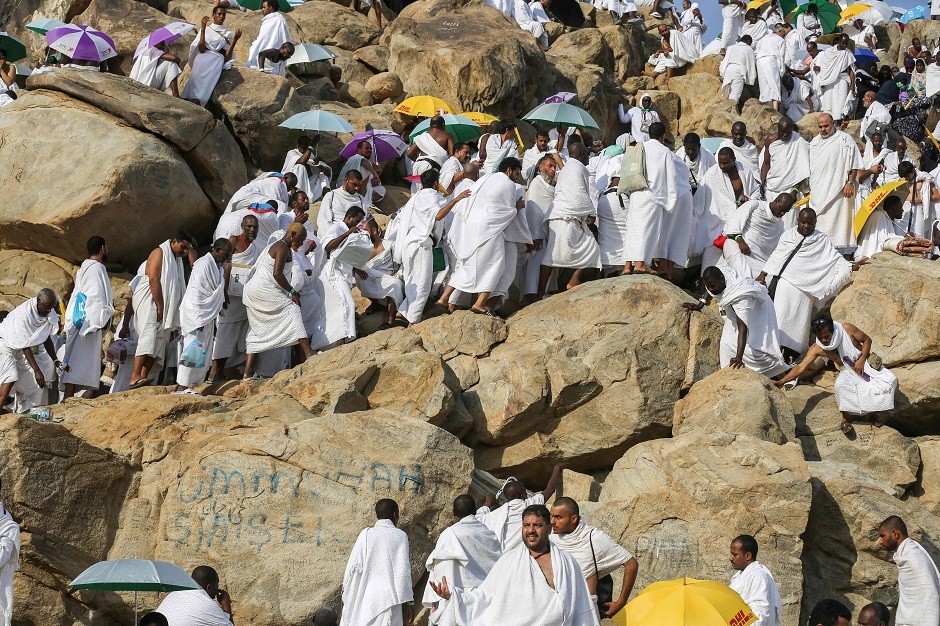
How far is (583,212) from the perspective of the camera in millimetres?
13367

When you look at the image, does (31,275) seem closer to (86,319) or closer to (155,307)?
(86,319)

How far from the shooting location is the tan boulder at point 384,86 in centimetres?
2003

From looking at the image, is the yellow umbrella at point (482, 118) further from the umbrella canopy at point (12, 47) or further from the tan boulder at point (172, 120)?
the umbrella canopy at point (12, 47)

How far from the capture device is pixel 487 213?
1299cm

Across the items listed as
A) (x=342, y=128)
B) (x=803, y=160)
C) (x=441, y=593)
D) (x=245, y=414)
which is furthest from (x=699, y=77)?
(x=441, y=593)

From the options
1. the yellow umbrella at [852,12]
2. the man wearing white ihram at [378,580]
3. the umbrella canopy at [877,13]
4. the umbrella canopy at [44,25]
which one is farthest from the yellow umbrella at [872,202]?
the umbrella canopy at [877,13]

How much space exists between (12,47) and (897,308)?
44.0 ft

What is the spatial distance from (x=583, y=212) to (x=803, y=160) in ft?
13.8

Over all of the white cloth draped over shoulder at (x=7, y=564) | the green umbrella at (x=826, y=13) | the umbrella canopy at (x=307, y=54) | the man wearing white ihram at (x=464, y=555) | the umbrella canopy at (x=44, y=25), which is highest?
the umbrella canopy at (x=44, y=25)

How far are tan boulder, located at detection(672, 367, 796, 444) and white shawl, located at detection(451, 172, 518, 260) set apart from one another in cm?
281

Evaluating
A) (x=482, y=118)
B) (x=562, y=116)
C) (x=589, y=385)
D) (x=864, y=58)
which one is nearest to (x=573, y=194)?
(x=589, y=385)

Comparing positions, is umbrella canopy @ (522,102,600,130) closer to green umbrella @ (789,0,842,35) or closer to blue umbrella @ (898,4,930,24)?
green umbrella @ (789,0,842,35)

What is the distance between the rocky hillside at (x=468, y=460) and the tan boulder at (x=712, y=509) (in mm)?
17

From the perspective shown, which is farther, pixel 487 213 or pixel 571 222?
pixel 571 222
